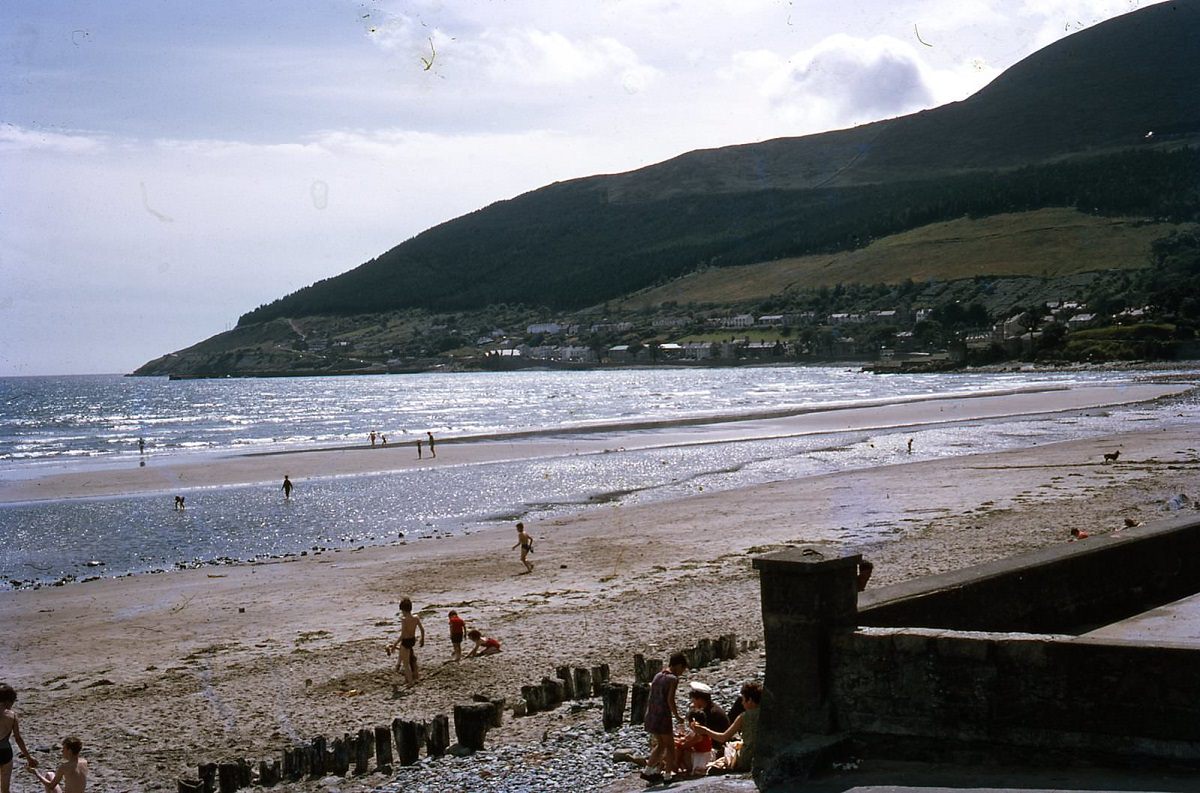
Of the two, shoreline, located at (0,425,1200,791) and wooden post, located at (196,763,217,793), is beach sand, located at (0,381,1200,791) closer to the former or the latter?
shoreline, located at (0,425,1200,791)

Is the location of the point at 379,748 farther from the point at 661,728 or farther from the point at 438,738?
the point at 661,728

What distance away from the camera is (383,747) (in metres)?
10.5

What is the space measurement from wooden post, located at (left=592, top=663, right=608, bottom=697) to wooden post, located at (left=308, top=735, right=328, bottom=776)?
2.70 m

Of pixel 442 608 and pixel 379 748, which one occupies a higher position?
pixel 379 748

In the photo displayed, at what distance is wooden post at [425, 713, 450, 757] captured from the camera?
10445mm

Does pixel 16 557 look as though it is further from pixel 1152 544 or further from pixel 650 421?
pixel 650 421

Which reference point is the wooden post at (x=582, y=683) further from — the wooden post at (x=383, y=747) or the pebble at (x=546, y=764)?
the wooden post at (x=383, y=747)

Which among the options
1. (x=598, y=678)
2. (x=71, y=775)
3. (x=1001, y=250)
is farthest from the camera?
(x=1001, y=250)

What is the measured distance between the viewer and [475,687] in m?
13.2

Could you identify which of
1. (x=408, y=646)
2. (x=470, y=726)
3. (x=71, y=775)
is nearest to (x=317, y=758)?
(x=470, y=726)

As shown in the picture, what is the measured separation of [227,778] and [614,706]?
3.49 metres

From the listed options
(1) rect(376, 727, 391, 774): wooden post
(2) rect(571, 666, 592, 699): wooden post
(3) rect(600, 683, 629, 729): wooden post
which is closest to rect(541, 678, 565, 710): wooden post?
(2) rect(571, 666, 592, 699): wooden post

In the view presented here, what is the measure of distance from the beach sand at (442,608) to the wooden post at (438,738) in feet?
1.41

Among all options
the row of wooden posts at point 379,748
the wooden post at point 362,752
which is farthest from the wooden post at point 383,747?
the wooden post at point 362,752
